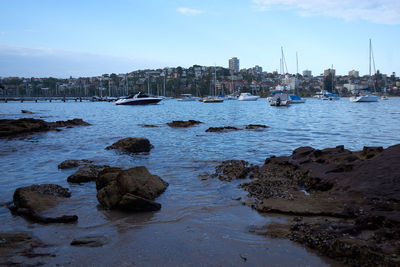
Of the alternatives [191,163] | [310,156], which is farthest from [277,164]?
[191,163]

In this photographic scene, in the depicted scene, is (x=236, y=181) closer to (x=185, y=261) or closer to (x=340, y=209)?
(x=340, y=209)

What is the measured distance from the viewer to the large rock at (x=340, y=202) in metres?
3.64

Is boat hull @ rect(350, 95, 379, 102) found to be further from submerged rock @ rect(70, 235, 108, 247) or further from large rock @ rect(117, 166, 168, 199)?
submerged rock @ rect(70, 235, 108, 247)

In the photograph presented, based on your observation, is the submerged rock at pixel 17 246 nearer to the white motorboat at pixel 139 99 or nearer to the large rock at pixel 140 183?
the large rock at pixel 140 183

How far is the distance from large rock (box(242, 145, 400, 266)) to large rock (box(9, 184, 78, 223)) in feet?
11.5

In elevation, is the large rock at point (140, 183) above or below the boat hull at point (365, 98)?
below

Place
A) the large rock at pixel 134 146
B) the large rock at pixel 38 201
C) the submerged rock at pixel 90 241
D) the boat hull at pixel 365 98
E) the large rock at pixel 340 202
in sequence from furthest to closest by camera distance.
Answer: the boat hull at pixel 365 98 < the large rock at pixel 134 146 < the large rock at pixel 38 201 < the submerged rock at pixel 90 241 < the large rock at pixel 340 202

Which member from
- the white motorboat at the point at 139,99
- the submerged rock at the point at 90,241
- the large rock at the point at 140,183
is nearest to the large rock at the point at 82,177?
the large rock at the point at 140,183

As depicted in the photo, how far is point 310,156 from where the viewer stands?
27.0 feet

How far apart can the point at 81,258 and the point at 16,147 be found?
11724 millimetres

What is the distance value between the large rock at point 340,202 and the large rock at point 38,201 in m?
3.52

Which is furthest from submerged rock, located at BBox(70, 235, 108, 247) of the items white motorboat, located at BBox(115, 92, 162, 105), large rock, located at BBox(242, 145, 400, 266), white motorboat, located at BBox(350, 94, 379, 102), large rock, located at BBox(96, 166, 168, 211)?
white motorboat, located at BBox(350, 94, 379, 102)

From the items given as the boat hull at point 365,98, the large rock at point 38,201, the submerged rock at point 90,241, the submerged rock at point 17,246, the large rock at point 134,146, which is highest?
the boat hull at point 365,98

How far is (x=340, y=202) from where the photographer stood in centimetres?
520
